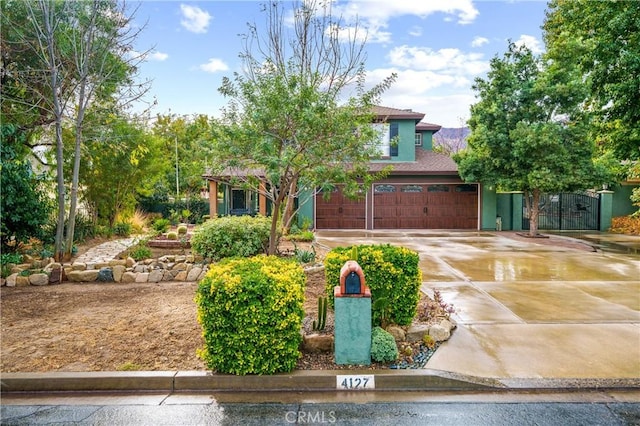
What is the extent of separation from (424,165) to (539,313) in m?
13.0

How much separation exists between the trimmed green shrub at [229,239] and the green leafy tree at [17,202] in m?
3.45

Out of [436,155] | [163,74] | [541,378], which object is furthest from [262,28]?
[436,155]

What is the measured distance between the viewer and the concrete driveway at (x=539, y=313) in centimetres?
394

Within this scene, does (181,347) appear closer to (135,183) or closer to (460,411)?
(460,411)

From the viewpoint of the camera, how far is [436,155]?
19.6m

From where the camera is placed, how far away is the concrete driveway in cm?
394

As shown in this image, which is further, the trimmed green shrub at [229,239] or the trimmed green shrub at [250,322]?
the trimmed green shrub at [229,239]

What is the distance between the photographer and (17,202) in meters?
8.16

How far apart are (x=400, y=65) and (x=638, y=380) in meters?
12.8

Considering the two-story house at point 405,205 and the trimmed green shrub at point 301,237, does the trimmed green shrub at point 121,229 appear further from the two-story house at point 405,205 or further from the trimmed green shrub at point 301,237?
the two-story house at point 405,205

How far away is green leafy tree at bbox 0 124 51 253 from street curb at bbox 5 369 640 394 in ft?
18.9

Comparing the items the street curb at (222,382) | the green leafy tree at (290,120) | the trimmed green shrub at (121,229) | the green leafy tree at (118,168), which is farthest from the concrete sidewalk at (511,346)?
the trimmed green shrub at (121,229)

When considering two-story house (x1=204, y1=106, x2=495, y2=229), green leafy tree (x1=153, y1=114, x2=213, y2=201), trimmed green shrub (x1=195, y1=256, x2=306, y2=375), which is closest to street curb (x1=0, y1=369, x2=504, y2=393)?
trimmed green shrub (x1=195, y1=256, x2=306, y2=375)

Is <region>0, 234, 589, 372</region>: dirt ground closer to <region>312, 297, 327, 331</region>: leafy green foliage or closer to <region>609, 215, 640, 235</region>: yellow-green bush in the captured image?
<region>312, 297, 327, 331</region>: leafy green foliage
